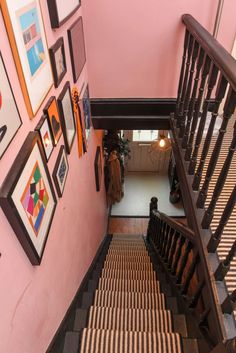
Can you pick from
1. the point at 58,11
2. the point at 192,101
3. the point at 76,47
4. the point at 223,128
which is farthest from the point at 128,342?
the point at 76,47

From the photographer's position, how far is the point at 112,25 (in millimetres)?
2508

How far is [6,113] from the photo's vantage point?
96 cm

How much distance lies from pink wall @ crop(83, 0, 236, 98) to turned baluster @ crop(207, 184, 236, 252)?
1925 mm

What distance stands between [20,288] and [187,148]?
154 cm

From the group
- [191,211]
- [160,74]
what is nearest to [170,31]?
[160,74]

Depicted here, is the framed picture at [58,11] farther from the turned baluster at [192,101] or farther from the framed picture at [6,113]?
the turned baluster at [192,101]

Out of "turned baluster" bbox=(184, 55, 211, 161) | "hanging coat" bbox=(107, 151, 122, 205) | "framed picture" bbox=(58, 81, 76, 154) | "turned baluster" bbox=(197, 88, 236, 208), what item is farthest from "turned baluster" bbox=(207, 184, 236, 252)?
"hanging coat" bbox=(107, 151, 122, 205)

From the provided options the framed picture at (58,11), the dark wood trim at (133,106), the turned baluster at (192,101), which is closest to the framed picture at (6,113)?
the framed picture at (58,11)

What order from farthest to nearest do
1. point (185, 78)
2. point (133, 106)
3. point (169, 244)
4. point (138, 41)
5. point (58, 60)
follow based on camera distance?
point (133, 106)
point (169, 244)
point (138, 41)
point (185, 78)
point (58, 60)

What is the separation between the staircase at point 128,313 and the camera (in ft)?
5.51

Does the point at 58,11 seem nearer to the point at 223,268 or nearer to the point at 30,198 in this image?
the point at 30,198

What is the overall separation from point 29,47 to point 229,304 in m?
1.51

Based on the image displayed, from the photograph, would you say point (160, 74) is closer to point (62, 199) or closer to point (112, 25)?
point (112, 25)

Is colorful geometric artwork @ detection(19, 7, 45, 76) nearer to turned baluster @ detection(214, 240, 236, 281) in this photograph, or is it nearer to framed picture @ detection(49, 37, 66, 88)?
framed picture @ detection(49, 37, 66, 88)
